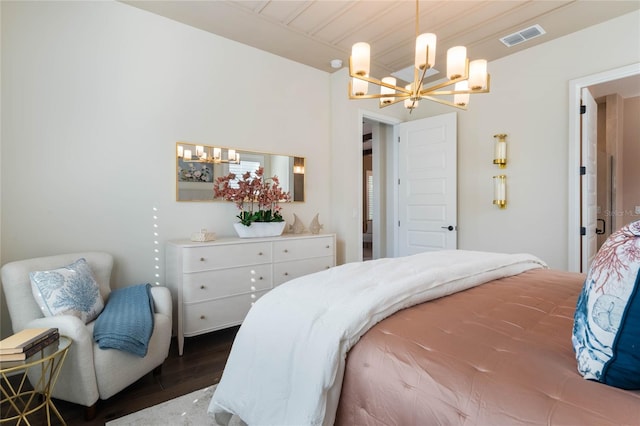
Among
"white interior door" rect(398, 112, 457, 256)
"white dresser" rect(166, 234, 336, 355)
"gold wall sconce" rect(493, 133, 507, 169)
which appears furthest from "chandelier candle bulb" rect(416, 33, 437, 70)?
"white interior door" rect(398, 112, 457, 256)

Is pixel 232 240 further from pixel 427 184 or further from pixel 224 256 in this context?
pixel 427 184

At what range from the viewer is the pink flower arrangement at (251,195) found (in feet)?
10.3

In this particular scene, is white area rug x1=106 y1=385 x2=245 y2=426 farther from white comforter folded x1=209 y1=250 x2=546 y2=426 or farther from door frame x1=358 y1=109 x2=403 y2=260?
door frame x1=358 y1=109 x2=403 y2=260

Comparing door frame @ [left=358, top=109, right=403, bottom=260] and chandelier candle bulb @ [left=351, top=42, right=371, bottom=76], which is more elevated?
chandelier candle bulb @ [left=351, top=42, right=371, bottom=76]

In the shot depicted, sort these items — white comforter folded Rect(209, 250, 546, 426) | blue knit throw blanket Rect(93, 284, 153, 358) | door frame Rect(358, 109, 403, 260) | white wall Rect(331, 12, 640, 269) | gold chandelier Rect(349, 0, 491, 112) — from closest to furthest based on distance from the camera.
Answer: white comforter folded Rect(209, 250, 546, 426) < blue knit throw blanket Rect(93, 284, 153, 358) < gold chandelier Rect(349, 0, 491, 112) < white wall Rect(331, 12, 640, 269) < door frame Rect(358, 109, 403, 260)

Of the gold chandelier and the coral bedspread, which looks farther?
the gold chandelier

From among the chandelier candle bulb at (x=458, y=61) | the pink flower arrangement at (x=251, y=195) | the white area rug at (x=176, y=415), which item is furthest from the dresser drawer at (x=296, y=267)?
the chandelier candle bulb at (x=458, y=61)

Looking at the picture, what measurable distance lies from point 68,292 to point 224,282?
43.1 inches

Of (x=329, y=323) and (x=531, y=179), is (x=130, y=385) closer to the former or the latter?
(x=329, y=323)

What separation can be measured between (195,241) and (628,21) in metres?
4.35

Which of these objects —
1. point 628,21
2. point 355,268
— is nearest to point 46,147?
point 355,268

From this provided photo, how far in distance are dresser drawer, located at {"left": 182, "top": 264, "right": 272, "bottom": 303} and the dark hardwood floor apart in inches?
17.8

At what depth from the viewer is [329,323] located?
1.19 m

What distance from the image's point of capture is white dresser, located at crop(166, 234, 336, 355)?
262cm
